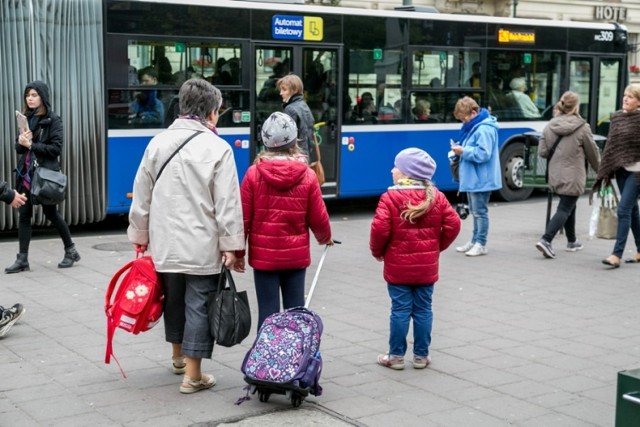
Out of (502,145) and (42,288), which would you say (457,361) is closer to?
(42,288)

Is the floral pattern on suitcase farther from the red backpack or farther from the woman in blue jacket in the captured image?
the woman in blue jacket

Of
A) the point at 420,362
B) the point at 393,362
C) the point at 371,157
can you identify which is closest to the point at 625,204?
the point at 420,362

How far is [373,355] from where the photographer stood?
7.15 meters

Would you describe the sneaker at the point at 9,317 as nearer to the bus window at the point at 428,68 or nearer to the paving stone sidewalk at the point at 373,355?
the paving stone sidewalk at the point at 373,355

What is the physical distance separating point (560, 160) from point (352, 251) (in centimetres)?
241

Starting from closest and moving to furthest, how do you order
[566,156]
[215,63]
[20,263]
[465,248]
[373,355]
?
[373,355] → [20,263] → [566,156] → [465,248] → [215,63]

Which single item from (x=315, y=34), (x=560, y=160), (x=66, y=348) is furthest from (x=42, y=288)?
(x=315, y=34)

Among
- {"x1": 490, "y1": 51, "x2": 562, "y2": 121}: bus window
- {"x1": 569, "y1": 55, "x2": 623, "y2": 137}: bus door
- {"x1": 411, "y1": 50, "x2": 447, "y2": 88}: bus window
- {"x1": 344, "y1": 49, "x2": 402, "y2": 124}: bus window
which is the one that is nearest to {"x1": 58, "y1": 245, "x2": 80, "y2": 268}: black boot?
{"x1": 344, "y1": 49, "x2": 402, "y2": 124}: bus window

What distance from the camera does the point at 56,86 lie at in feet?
39.9

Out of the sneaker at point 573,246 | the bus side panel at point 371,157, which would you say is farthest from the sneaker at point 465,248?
the bus side panel at point 371,157

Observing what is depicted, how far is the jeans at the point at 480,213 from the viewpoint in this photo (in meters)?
→ 11.3

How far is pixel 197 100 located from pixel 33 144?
4174mm

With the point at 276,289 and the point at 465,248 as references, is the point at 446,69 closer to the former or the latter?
the point at 465,248

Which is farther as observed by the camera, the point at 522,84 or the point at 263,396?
the point at 522,84
